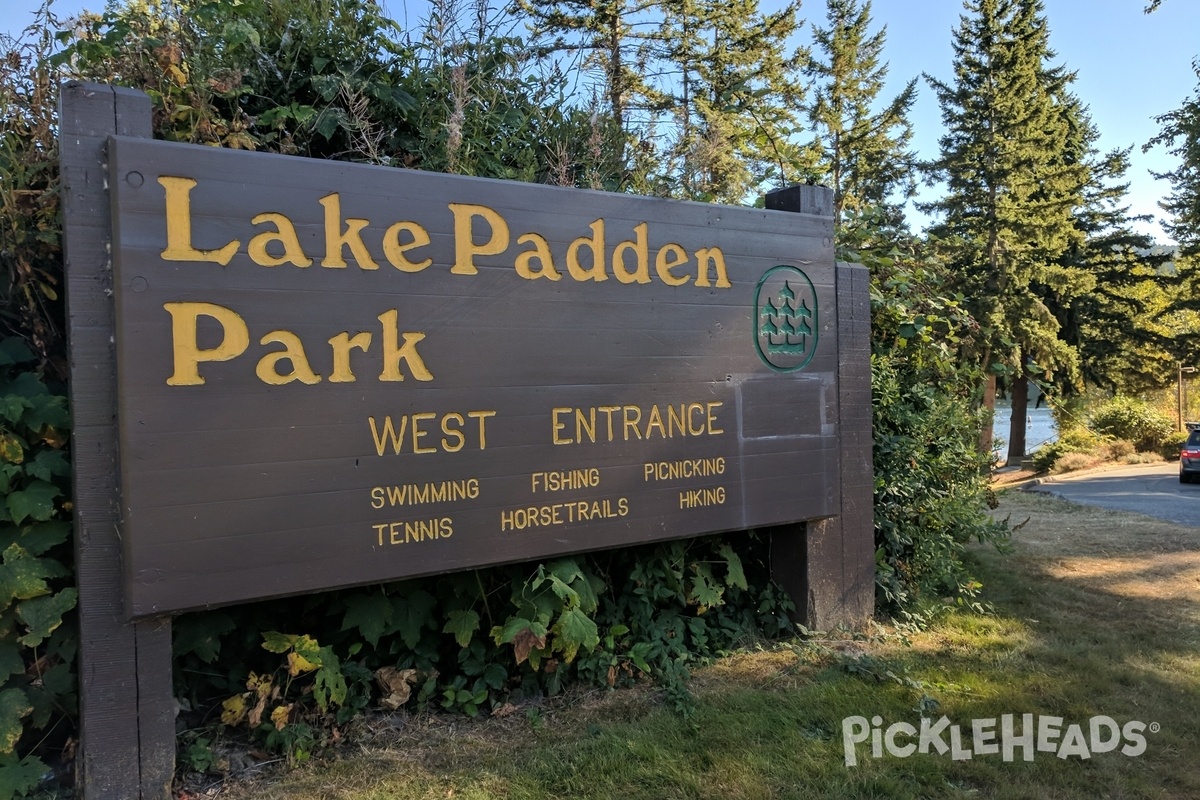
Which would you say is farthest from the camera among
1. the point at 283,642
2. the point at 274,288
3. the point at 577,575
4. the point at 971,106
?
the point at 971,106

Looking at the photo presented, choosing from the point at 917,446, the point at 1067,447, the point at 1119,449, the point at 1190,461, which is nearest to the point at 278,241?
the point at 917,446

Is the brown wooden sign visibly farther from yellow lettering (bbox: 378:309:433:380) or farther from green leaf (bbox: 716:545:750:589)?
green leaf (bbox: 716:545:750:589)

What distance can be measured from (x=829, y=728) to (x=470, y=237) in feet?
8.72

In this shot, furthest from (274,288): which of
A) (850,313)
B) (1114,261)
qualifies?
(1114,261)

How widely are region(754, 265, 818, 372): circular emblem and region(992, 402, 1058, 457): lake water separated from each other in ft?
69.3

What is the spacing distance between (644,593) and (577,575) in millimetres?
639

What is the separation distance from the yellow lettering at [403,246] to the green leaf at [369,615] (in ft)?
4.66

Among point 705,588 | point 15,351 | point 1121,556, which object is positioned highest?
point 15,351

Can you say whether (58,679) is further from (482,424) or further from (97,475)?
(482,424)

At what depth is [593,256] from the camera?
3639mm

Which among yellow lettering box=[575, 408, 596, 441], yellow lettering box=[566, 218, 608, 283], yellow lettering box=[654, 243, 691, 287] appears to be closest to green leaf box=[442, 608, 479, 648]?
yellow lettering box=[575, 408, 596, 441]

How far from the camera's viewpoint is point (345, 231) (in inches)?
120

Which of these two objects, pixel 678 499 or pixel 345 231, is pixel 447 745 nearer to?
pixel 678 499

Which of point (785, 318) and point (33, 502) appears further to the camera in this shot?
point (785, 318)
